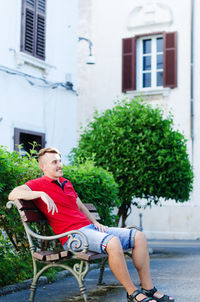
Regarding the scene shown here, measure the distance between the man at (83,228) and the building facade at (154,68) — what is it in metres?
12.4

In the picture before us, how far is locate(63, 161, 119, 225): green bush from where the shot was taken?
25.9ft

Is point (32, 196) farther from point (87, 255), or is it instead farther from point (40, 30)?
point (40, 30)

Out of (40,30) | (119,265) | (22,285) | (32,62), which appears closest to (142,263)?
(119,265)

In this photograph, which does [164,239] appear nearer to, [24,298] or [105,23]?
[105,23]

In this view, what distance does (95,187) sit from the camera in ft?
27.2

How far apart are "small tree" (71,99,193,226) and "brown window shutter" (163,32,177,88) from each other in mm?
6484

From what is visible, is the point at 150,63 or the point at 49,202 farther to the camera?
the point at 150,63

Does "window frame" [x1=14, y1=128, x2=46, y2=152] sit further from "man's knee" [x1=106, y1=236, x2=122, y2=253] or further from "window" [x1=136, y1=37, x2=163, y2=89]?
"man's knee" [x1=106, y1=236, x2=122, y2=253]

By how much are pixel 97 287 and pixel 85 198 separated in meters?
1.86

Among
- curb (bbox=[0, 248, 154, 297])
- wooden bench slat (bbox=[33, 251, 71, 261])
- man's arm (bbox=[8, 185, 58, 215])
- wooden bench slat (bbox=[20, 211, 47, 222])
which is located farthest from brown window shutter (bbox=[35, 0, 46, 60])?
wooden bench slat (bbox=[33, 251, 71, 261])

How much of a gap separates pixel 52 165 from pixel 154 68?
14.2m

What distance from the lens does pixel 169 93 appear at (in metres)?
18.7

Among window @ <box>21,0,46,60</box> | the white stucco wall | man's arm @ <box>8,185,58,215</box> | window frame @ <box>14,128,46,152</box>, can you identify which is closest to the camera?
man's arm @ <box>8,185,58,215</box>

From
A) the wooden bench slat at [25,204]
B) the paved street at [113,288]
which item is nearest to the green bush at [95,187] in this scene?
the paved street at [113,288]
